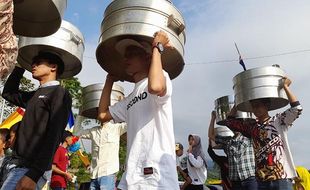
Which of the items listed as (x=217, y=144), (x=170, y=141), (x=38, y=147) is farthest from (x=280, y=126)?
(x=38, y=147)

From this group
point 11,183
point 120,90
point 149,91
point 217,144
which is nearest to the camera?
point 149,91

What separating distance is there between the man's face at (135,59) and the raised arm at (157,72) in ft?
0.71

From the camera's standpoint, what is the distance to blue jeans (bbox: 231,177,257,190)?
4.95m

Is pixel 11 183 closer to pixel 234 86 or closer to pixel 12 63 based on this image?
pixel 12 63

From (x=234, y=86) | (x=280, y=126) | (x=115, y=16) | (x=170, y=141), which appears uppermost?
(x=234, y=86)

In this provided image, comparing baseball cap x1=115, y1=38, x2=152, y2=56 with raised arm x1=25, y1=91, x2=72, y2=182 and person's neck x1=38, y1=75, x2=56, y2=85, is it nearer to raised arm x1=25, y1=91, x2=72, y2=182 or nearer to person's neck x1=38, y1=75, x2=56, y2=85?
raised arm x1=25, y1=91, x2=72, y2=182

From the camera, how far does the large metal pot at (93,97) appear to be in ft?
16.9

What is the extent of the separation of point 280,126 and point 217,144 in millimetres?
2135

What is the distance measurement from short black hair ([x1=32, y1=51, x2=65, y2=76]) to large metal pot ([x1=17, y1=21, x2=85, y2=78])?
0.06m

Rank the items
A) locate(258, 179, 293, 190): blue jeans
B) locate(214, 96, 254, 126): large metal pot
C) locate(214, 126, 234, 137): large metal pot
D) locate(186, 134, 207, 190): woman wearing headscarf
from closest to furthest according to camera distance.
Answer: locate(258, 179, 293, 190): blue jeans < locate(214, 96, 254, 126): large metal pot < locate(214, 126, 234, 137): large metal pot < locate(186, 134, 207, 190): woman wearing headscarf

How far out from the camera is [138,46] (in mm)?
2549

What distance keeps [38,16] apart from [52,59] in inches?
28.2

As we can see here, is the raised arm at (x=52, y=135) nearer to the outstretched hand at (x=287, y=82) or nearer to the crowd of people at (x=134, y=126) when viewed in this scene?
the crowd of people at (x=134, y=126)

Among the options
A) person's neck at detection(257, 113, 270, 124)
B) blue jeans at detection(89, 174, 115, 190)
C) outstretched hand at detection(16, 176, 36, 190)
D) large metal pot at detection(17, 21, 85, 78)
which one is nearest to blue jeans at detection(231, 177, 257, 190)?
person's neck at detection(257, 113, 270, 124)
